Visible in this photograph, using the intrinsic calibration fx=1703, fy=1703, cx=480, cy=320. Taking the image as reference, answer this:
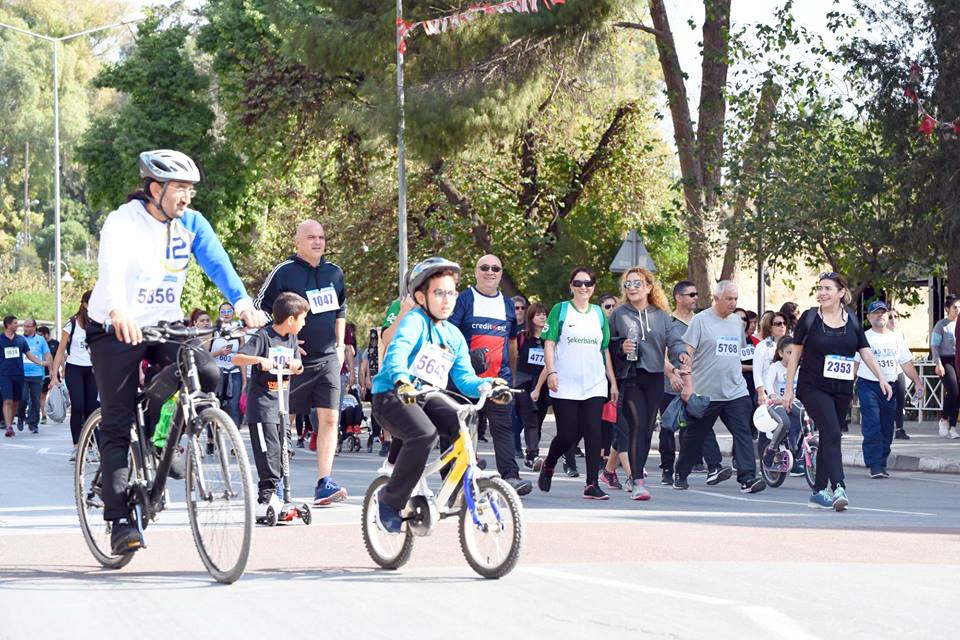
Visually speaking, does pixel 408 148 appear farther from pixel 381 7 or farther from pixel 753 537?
pixel 753 537

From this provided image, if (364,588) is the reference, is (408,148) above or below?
above

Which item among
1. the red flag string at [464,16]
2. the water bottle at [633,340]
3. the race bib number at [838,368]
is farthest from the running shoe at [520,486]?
the red flag string at [464,16]

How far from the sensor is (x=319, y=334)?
11.4 metres

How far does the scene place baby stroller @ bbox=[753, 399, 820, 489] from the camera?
Result: 15023mm

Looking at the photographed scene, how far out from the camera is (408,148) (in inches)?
1121

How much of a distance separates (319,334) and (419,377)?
3174 millimetres

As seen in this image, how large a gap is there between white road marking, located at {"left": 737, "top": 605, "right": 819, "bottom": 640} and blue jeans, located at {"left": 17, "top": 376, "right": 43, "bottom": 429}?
21622 mm

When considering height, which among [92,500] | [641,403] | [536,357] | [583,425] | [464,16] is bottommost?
[92,500]

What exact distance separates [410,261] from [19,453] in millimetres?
19776

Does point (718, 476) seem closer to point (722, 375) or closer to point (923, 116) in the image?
point (722, 375)

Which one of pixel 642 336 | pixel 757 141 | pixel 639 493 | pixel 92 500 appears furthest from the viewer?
pixel 757 141

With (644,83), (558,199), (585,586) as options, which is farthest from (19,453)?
(644,83)

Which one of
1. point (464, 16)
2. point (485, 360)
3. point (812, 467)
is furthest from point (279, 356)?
point (464, 16)

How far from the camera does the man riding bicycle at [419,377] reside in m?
8.12
